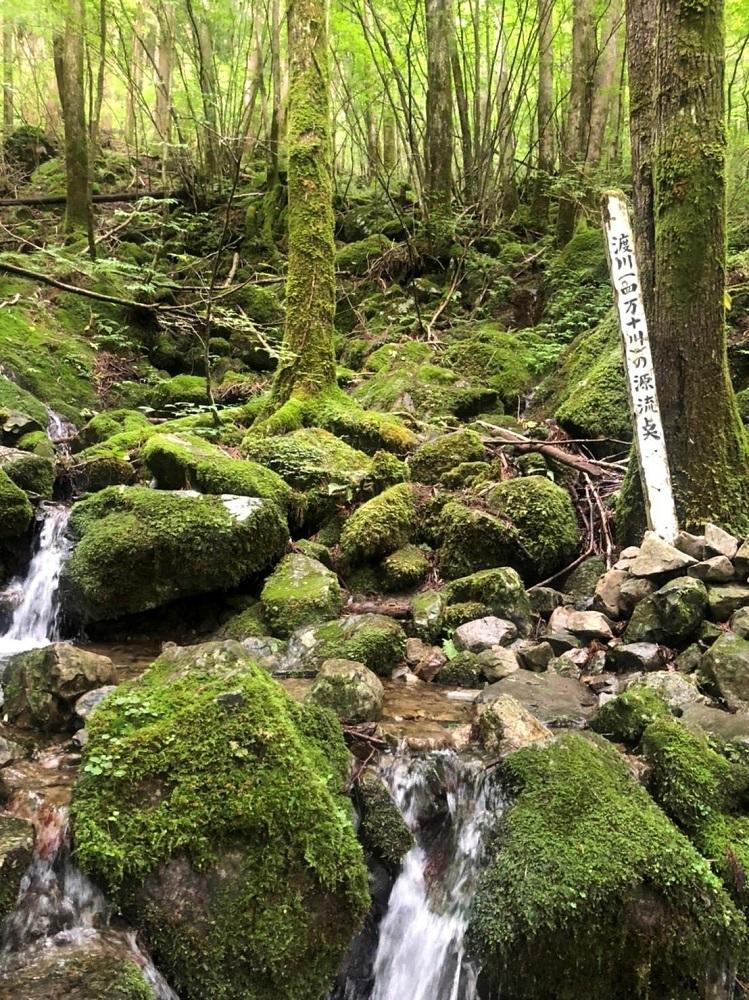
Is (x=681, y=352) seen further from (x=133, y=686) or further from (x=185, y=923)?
(x=185, y=923)

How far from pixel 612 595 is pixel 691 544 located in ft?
2.12

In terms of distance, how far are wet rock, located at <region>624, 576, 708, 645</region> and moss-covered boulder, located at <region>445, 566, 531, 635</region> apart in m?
0.82

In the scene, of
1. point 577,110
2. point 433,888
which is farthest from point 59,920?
point 577,110

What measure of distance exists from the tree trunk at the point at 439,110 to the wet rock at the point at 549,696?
444 inches

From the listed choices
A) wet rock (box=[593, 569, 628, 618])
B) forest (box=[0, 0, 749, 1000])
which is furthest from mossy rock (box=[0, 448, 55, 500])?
wet rock (box=[593, 569, 628, 618])

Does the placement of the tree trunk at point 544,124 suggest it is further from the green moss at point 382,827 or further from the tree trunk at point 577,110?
the green moss at point 382,827

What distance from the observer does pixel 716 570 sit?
15.3 ft

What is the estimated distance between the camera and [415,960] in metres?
2.94

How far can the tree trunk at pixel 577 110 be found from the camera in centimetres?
1276

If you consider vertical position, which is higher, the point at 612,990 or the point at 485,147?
the point at 485,147

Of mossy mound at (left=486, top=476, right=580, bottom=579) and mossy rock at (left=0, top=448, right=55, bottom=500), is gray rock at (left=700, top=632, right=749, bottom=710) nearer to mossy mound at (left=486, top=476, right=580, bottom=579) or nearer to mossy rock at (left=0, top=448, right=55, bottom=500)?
mossy mound at (left=486, top=476, right=580, bottom=579)

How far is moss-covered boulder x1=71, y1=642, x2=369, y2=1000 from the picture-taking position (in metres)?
2.42

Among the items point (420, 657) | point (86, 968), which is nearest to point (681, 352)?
point (420, 657)

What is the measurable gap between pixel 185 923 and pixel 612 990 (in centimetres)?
161
